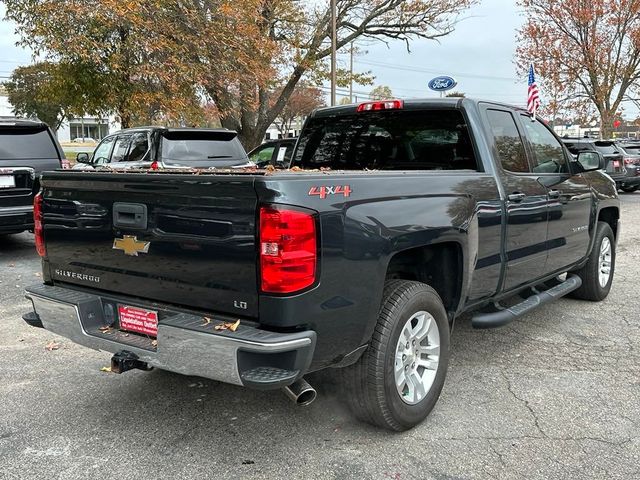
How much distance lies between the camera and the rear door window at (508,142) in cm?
424

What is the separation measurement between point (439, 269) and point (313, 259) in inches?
52.7

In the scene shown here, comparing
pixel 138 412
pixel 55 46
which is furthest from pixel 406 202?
pixel 55 46

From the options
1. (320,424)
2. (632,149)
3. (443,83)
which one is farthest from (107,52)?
(632,149)

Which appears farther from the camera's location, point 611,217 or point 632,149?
point 632,149

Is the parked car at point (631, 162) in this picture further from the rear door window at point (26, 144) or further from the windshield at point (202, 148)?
the rear door window at point (26, 144)

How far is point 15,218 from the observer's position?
7.87 metres

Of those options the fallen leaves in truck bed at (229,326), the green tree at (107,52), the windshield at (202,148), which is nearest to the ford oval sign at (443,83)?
the windshield at (202,148)

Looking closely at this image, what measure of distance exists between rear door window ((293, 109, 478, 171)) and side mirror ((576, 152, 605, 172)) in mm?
1691

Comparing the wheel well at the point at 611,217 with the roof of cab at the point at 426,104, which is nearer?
the roof of cab at the point at 426,104

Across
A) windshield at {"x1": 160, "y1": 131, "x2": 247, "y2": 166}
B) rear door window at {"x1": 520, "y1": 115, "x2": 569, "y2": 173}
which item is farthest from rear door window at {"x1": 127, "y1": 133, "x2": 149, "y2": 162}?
rear door window at {"x1": 520, "y1": 115, "x2": 569, "y2": 173}

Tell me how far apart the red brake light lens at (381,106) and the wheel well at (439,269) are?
1.26 meters

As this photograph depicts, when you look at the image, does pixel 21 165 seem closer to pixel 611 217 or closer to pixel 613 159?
pixel 611 217

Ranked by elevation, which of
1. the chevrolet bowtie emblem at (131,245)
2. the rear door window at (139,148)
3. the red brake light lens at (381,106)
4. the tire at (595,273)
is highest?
the red brake light lens at (381,106)

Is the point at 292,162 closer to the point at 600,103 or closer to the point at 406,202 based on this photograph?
the point at 406,202
